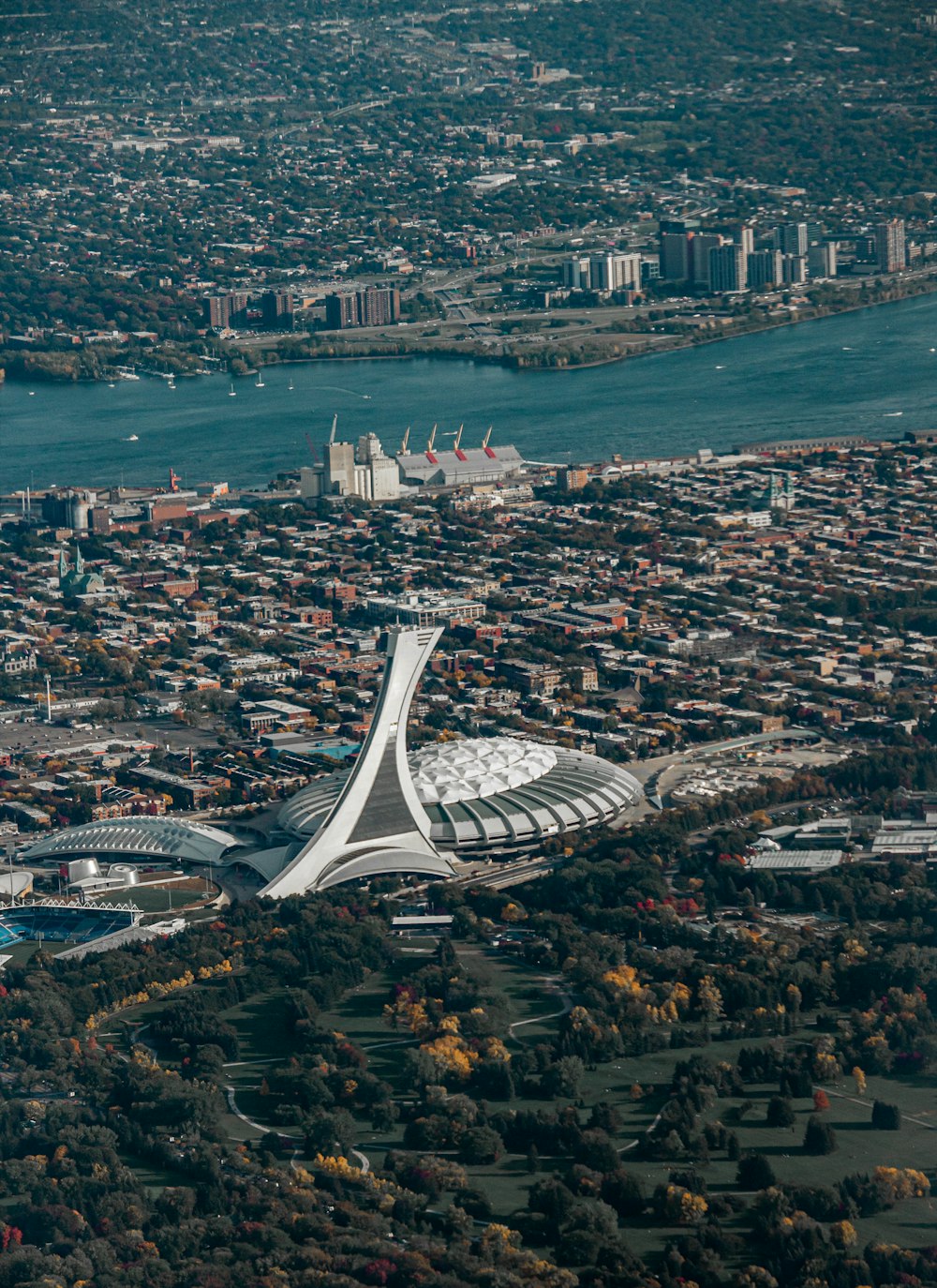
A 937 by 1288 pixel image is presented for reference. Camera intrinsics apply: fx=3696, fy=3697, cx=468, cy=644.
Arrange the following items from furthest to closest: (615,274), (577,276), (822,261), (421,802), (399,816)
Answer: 1. (577,276)
2. (615,274)
3. (822,261)
4. (421,802)
5. (399,816)

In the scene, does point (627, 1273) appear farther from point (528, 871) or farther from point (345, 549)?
point (345, 549)

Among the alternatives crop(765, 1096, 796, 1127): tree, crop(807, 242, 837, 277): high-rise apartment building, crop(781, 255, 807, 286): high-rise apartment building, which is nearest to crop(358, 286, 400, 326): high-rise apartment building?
crop(781, 255, 807, 286): high-rise apartment building

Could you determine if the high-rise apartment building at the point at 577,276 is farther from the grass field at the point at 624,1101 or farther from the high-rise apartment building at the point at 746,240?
the grass field at the point at 624,1101

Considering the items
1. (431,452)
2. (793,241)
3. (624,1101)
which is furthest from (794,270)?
(624,1101)

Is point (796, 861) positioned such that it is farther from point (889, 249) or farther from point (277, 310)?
point (889, 249)

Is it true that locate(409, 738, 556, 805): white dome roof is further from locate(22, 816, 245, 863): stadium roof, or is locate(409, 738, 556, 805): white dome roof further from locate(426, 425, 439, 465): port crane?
locate(426, 425, 439, 465): port crane

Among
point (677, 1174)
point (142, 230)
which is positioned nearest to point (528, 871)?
point (677, 1174)
